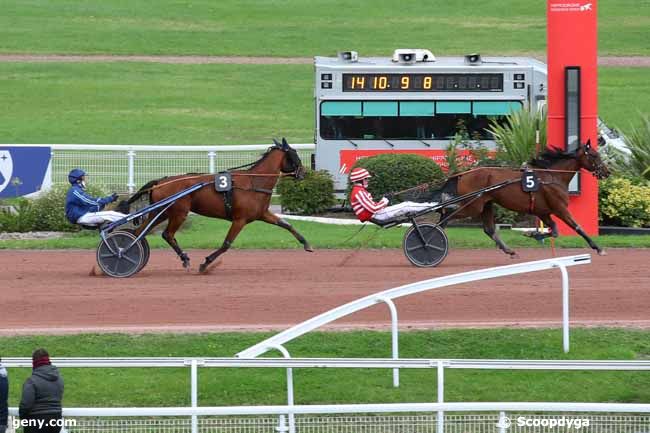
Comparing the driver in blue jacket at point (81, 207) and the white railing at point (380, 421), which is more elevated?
the driver in blue jacket at point (81, 207)

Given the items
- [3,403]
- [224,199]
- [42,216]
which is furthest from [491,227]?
[3,403]

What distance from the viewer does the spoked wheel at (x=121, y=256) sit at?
16.2 meters

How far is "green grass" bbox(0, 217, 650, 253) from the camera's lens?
758 inches

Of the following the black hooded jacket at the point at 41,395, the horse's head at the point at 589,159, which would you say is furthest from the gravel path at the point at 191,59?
the black hooded jacket at the point at 41,395

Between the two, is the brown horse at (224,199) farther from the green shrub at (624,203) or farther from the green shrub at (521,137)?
the green shrub at (624,203)

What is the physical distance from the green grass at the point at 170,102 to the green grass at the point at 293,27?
2.23m

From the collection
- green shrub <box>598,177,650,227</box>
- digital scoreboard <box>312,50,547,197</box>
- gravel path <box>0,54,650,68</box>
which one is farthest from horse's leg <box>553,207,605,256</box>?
gravel path <box>0,54,650,68</box>

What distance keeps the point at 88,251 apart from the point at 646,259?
24.2ft

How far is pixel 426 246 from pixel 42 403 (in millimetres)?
8051

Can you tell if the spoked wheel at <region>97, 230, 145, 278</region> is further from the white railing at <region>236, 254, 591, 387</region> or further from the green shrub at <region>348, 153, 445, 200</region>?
the green shrub at <region>348, 153, 445, 200</region>

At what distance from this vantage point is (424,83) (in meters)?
24.1

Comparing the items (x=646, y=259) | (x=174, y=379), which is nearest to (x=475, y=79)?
(x=646, y=259)

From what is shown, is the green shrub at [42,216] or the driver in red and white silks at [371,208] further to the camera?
the green shrub at [42,216]

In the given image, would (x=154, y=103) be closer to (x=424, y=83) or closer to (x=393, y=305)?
(x=424, y=83)
